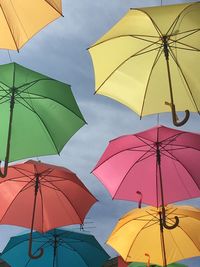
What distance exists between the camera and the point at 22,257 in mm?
8844

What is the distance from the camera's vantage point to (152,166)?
7633mm

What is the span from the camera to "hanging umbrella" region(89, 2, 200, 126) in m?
5.45

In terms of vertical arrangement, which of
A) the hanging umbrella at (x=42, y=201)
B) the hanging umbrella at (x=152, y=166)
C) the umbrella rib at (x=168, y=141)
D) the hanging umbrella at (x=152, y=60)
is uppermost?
the hanging umbrella at (x=152, y=60)

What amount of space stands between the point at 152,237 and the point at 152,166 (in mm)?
1489

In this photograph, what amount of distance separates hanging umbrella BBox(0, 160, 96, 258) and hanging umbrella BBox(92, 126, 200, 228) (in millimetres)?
498

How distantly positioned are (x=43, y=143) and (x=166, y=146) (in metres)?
1.92

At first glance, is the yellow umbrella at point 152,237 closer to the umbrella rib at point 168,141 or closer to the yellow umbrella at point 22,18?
the umbrella rib at point 168,141

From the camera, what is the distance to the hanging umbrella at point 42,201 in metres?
7.66

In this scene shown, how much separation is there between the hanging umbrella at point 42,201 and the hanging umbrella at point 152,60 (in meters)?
1.90

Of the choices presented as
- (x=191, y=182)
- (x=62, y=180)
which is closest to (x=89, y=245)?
(x=62, y=180)

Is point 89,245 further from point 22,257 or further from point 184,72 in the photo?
point 184,72

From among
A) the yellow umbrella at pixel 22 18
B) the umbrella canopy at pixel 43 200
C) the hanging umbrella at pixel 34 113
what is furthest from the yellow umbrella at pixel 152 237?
the yellow umbrella at pixel 22 18

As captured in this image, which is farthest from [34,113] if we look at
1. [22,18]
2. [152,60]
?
[152,60]

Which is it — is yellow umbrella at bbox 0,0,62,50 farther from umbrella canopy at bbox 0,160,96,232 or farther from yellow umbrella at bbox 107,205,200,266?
yellow umbrella at bbox 107,205,200,266
